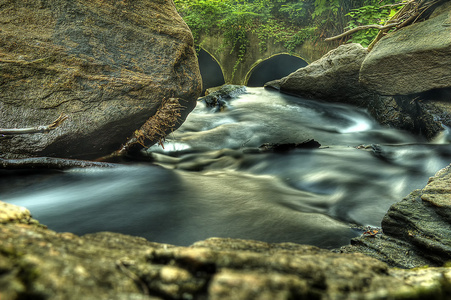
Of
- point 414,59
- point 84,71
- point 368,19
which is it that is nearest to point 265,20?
point 368,19

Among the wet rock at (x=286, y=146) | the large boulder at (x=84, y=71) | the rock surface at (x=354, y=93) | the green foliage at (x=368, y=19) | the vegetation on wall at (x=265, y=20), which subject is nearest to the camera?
the large boulder at (x=84, y=71)

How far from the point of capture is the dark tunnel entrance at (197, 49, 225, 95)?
1814 cm

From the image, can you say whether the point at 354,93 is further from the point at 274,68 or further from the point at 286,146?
the point at 274,68

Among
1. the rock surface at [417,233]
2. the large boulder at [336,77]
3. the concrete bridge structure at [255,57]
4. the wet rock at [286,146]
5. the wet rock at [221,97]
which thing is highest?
the concrete bridge structure at [255,57]

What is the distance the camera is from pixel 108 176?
12.4ft

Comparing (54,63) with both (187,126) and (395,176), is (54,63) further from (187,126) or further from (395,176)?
(395,176)

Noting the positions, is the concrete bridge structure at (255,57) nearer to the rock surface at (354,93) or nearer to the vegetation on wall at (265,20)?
the vegetation on wall at (265,20)

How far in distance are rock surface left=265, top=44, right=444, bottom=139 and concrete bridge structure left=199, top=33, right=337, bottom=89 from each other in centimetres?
467

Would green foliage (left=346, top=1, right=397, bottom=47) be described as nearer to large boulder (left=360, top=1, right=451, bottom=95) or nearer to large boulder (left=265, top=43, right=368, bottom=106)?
large boulder (left=265, top=43, right=368, bottom=106)

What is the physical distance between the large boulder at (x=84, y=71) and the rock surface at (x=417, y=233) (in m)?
3.01

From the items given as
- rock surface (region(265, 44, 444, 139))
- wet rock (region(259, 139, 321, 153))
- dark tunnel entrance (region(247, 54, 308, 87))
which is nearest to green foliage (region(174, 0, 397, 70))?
dark tunnel entrance (region(247, 54, 308, 87))

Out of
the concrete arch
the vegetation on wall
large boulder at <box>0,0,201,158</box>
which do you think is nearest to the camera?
large boulder at <box>0,0,201,158</box>

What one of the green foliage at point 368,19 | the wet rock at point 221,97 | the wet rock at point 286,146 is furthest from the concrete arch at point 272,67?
Result: the wet rock at point 286,146

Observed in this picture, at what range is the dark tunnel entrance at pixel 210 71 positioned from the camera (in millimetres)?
18142
